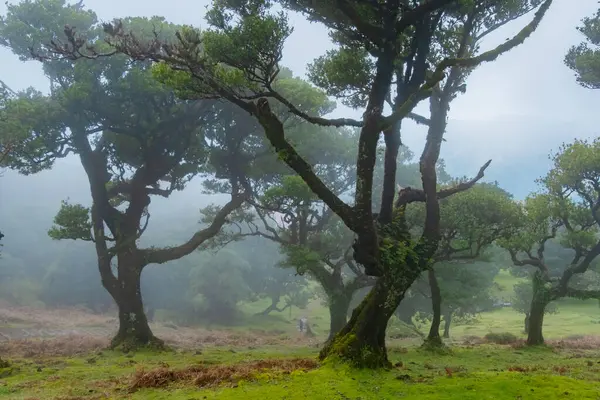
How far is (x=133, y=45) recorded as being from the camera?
11773mm

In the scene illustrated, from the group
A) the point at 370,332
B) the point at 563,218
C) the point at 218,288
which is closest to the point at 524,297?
the point at 563,218

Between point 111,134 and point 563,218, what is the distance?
28.1 meters

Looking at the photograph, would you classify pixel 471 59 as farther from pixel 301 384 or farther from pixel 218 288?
pixel 218 288

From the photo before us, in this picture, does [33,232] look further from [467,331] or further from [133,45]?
[133,45]

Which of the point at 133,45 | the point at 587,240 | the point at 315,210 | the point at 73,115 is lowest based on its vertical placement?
the point at 587,240

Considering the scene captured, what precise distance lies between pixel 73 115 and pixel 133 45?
15.5 meters

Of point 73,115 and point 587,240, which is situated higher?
point 73,115

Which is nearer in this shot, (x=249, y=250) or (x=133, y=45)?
(x=133, y=45)

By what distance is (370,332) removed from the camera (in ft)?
39.3

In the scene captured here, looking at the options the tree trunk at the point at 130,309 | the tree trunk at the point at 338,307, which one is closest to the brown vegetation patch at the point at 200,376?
the tree trunk at the point at 130,309

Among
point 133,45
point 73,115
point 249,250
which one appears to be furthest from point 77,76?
point 249,250

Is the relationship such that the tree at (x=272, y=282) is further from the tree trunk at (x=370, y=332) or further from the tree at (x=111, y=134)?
the tree trunk at (x=370, y=332)

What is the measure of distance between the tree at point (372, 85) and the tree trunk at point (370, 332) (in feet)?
0.09

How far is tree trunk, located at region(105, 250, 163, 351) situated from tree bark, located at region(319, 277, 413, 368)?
607 inches
